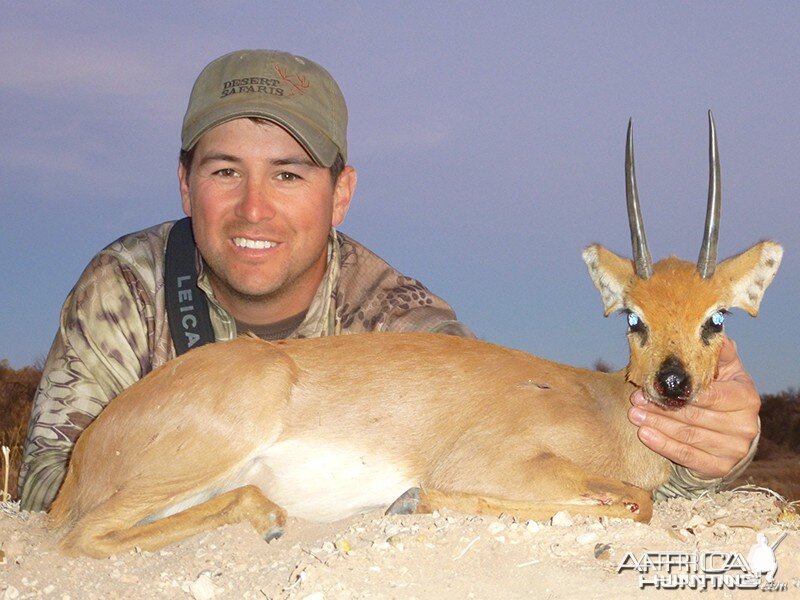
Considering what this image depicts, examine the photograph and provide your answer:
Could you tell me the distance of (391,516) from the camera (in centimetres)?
488

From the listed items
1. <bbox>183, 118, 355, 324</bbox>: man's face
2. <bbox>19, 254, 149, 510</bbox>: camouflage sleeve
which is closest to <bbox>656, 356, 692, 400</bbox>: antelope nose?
<bbox>183, 118, 355, 324</bbox>: man's face

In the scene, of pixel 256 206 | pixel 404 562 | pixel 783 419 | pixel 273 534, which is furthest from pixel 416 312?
pixel 783 419

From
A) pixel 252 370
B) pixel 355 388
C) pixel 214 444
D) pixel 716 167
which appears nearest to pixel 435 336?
pixel 355 388

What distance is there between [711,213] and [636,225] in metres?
0.49

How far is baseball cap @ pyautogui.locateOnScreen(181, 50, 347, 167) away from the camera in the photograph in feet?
22.8

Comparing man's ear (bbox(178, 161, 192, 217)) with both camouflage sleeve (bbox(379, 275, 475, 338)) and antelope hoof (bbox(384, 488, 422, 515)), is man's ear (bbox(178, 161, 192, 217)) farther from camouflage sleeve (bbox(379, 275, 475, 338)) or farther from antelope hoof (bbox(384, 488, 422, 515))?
antelope hoof (bbox(384, 488, 422, 515))

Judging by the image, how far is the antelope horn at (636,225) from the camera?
19.6ft

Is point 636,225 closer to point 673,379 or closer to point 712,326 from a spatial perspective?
point 712,326

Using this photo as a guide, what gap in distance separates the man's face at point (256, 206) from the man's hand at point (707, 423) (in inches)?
116

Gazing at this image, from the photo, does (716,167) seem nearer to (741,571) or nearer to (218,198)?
(741,571)

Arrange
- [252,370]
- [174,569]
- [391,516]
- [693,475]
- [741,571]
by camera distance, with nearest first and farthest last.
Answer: [741,571]
[174,569]
[391,516]
[252,370]
[693,475]

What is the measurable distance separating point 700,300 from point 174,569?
362 cm

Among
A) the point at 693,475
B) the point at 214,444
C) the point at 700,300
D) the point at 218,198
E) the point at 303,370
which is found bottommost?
the point at 693,475

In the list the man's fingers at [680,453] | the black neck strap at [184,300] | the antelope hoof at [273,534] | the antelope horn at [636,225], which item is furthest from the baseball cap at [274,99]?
the man's fingers at [680,453]
